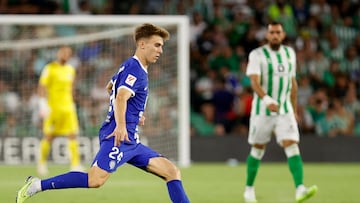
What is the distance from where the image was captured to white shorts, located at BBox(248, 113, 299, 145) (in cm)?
1059

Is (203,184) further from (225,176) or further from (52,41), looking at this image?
(52,41)

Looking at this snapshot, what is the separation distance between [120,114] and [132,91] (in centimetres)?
21

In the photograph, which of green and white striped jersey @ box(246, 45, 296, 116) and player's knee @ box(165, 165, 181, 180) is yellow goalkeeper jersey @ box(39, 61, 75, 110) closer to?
green and white striped jersey @ box(246, 45, 296, 116)

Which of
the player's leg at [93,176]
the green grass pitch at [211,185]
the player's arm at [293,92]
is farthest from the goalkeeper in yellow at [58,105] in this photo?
the player's leg at [93,176]

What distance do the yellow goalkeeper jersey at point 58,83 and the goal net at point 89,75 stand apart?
180 cm

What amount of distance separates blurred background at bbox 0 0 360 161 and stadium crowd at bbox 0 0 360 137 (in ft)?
0.06

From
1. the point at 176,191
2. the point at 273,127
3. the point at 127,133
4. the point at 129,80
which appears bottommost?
the point at 176,191

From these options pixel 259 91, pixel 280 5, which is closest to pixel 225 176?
pixel 259 91

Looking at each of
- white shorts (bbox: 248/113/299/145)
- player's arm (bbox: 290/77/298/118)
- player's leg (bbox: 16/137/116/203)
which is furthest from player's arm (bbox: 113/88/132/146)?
player's arm (bbox: 290/77/298/118)

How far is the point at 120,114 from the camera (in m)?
7.58

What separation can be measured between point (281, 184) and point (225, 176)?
1.74 m

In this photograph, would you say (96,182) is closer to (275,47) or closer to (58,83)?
(275,47)

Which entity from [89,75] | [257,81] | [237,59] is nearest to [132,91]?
[257,81]

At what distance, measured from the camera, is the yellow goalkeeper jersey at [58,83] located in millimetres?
15320
